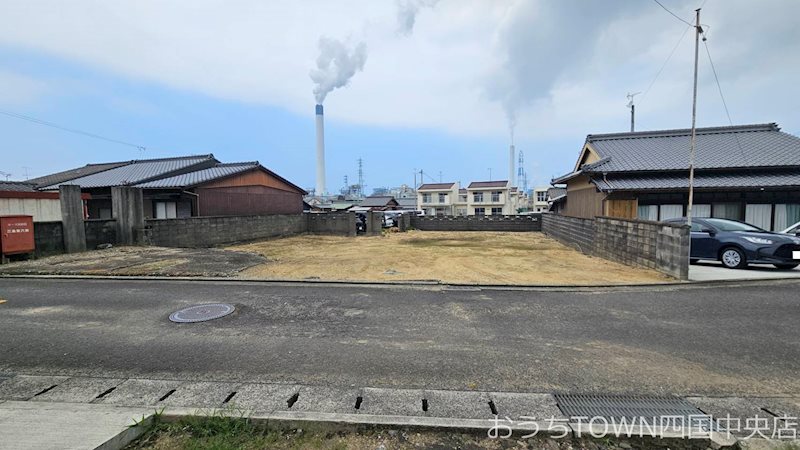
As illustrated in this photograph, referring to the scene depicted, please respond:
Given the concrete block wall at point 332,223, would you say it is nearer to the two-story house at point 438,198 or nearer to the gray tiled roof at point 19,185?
the gray tiled roof at point 19,185

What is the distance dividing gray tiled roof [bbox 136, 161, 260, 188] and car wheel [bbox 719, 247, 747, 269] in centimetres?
1963

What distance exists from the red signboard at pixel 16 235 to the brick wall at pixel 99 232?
1.61 meters

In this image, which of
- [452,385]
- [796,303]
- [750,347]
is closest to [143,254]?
[452,385]

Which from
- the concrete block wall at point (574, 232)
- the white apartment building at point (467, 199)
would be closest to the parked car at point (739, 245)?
the concrete block wall at point (574, 232)

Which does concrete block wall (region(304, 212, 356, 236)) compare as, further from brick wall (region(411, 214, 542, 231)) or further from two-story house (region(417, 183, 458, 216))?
two-story house (region(417, 183, 458, 216))

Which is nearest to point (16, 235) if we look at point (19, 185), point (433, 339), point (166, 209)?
point (166, 209)

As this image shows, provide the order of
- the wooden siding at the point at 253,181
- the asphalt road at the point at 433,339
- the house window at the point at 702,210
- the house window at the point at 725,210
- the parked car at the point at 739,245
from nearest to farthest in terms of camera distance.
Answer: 1. the asphalt road at the point at 433,339
2. the parked car at the point at 739,245
3. the house window at the point at 725,210
4. the house window at the point at 702,210
5. the wooden siding at the point at 253,181

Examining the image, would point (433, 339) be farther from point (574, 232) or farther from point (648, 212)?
point (648, 212)

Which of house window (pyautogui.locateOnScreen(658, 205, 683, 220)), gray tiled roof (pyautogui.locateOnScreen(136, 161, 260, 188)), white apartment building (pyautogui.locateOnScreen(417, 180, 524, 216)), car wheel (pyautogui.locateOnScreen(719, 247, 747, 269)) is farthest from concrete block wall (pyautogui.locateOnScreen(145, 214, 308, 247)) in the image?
white apartment building (pyautogui.locateOnScreen(417, 180, 524, 216))

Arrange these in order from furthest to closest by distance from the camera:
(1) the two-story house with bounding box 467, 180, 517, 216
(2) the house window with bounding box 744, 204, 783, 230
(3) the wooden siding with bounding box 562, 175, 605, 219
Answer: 1. (1) the two-story house with bounding box 467, 180, 517, 216
2. (3) the wooden siding with bounding box 562, 175, 605, 219
3. (2) the house window with bounding box 744, 204, 783, 230

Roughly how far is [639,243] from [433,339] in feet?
24.6

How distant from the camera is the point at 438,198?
188 ft

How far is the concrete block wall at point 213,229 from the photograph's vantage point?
41.8 feet

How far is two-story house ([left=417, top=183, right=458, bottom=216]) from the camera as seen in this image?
185 feet
